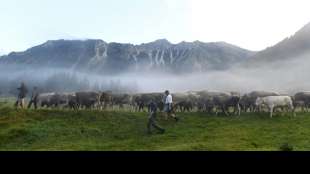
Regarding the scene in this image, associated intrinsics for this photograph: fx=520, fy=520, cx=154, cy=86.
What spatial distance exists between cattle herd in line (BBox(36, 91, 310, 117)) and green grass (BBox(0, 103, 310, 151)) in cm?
50

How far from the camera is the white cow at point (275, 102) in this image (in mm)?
19125

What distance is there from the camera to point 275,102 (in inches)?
761

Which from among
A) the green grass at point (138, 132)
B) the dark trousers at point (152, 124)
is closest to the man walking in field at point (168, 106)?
the green grass at point (138, 132)

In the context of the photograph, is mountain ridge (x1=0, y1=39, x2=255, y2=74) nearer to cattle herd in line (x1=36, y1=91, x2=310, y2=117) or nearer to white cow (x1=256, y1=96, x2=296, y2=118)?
cattle herd in line (x1=36, y1=91, x2=310, y2=117)

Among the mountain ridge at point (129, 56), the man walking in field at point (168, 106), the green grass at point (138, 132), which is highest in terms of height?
the mountain ridge at point (129, 56)

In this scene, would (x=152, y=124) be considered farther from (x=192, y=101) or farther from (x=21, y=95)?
(x=21, y=95)

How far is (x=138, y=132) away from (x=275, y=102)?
5.87m

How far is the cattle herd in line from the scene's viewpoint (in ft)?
59.8

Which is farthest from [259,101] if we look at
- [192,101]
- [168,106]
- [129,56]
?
[129,56]

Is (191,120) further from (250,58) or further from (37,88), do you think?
(37,88)

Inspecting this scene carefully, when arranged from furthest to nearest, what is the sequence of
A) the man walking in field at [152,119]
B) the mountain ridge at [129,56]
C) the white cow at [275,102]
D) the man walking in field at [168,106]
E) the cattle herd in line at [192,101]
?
the white cow at [275,102] < the cattle herd in line at [192,101] < the man walking in field at [168,106] < the man walking in field at [152,119] < the mountain ridge at [129,56]

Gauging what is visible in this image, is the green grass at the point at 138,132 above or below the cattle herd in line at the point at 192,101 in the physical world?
below

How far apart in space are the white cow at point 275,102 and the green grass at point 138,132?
750mm

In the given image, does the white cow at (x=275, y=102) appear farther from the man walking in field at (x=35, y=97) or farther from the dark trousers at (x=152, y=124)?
the man walking in field at (x=35, y=97)
